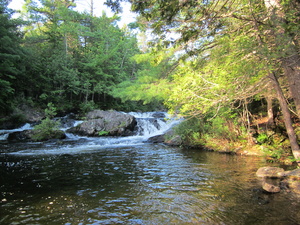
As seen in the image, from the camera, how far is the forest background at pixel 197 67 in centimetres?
474

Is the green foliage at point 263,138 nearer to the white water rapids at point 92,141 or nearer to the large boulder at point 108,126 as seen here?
the white water rapids at point 92,141

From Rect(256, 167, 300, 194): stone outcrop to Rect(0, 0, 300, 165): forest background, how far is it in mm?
801

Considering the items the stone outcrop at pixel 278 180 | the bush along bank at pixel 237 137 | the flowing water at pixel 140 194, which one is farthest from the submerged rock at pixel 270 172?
the bush along bank at pixel 237 137

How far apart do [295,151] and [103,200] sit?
18.7ft

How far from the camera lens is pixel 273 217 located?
3.49m

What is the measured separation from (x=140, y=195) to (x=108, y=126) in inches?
494

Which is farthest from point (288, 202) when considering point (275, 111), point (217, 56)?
point (275, 111)

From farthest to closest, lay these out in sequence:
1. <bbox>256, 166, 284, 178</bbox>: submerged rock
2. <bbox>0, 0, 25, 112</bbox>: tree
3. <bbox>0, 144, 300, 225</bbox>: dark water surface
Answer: <bbox>0, 0, 25, 112</bbox>: tree < <bbox>256, 166, 284, 178</bbox>: submerged rock < <bbox>0, 144, 300, 225</bbox>: dark water surface

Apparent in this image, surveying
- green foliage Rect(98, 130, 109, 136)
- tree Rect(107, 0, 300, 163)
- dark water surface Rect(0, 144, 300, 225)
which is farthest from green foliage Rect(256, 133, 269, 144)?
green foliage Rect(98, 130, 109, 136)

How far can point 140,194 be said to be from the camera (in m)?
4.64

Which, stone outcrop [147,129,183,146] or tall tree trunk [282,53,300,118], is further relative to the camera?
stone outcrop [147,129,183,146]

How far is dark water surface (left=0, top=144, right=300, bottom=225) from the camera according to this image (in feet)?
11.7

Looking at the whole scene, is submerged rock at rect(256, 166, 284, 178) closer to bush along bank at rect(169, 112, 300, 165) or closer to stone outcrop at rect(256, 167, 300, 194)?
stone outcrop at rect(256, 167, 300, 194)

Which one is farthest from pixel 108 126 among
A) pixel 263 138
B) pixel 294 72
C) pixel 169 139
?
pixel 294 72
